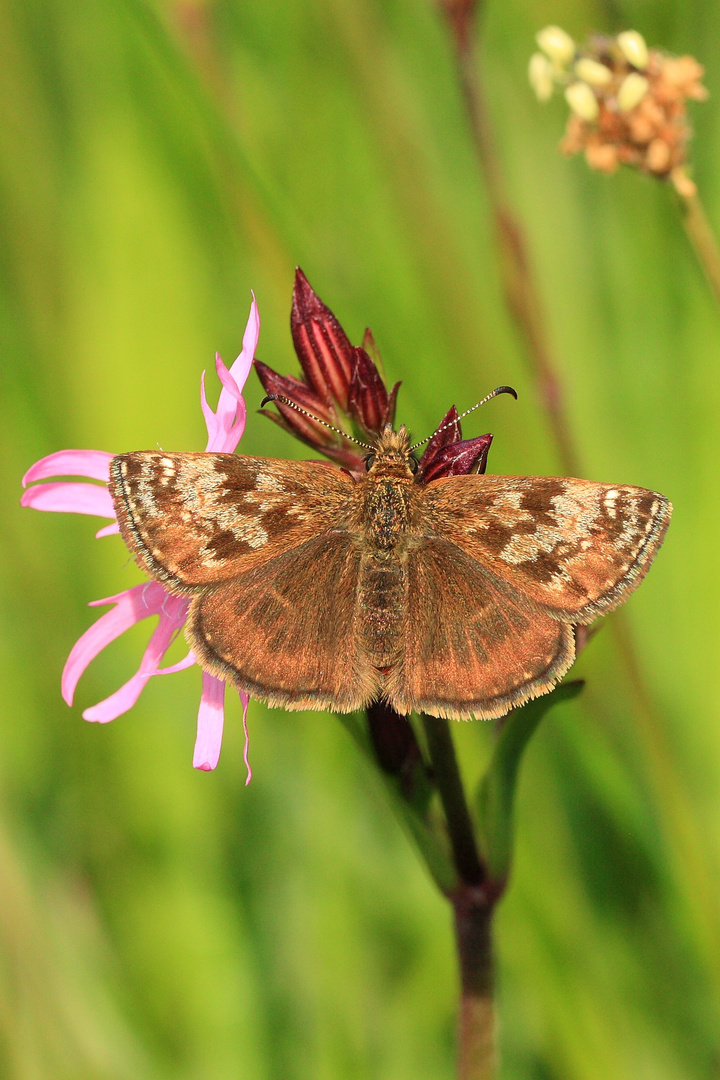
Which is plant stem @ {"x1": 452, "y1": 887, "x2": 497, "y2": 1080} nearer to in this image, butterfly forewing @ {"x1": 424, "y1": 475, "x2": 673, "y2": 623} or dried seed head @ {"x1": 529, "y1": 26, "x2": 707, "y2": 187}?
butterfly forewing @ {"x1": 424, "y1": 475, "x2": 673, "y2": 623}

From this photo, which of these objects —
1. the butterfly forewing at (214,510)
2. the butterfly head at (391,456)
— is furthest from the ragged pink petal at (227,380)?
the butterfly head at (391,456)

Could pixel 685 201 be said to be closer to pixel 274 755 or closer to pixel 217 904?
pixel 274 755

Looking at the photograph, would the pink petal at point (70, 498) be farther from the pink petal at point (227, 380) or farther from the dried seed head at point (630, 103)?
the dried seed head at point (630, 103)

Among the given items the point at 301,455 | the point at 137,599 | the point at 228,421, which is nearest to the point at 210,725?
the point at 137,599

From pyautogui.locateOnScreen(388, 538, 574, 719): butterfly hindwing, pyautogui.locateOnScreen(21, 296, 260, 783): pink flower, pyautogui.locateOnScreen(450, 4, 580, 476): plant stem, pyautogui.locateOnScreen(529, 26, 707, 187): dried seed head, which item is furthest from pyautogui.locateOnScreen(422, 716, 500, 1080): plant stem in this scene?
pyautogui.locateOnScreen(529, 26, 707, 187): dried seed head

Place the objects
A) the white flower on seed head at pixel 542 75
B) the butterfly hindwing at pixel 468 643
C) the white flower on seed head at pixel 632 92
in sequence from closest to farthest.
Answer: the butterfly hindwing at pixel 468 643 → the white flower on seed head at pixel 632 92 → the white flower on seed head at pixel 542 75
